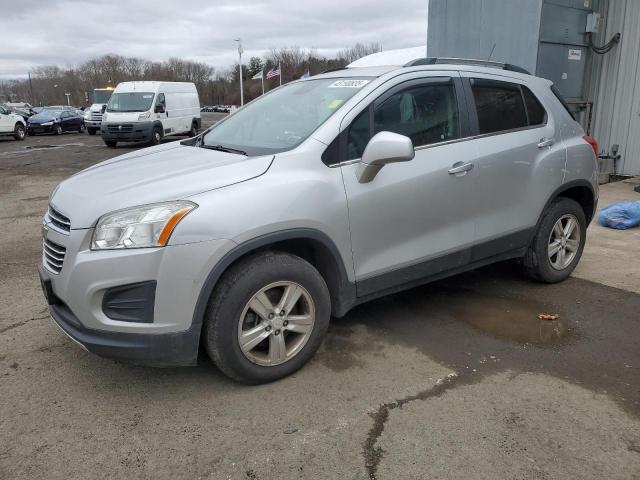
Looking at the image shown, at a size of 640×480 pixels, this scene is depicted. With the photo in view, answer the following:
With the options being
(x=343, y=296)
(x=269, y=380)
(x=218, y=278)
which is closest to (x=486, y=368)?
(x=343, y=296)

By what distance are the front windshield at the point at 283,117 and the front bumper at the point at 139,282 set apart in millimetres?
899

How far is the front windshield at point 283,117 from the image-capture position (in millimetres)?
3322

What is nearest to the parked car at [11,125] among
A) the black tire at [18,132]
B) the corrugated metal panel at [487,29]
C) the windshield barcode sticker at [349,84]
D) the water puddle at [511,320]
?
the black tire at [18,132]

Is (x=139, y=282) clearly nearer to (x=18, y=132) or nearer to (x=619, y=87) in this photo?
(x=619, y=87)

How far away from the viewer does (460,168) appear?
11.9ft

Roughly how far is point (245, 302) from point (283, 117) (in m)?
1.44

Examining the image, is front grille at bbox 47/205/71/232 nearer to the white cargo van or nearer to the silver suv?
the silver suv

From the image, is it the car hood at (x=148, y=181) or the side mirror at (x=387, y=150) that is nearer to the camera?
the car hood at (x=148, y=181)

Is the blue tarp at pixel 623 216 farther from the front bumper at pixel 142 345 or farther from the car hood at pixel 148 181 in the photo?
the front bumper at pixel 142 345

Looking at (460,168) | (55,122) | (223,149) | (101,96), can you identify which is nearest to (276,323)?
(223,149)

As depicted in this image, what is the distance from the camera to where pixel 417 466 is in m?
2.39

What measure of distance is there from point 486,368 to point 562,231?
187 centimetres

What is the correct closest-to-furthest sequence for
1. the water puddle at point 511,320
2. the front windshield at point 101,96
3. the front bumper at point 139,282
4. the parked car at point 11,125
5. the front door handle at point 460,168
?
1. the front bumper at point 139,282
2. the front door handle at point 460,168
3. the water puddle at point 511,320
4. the parked car at point 11,125
5. the front windshield at point 101,96

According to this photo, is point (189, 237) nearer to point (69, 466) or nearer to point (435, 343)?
point (69, 466)
